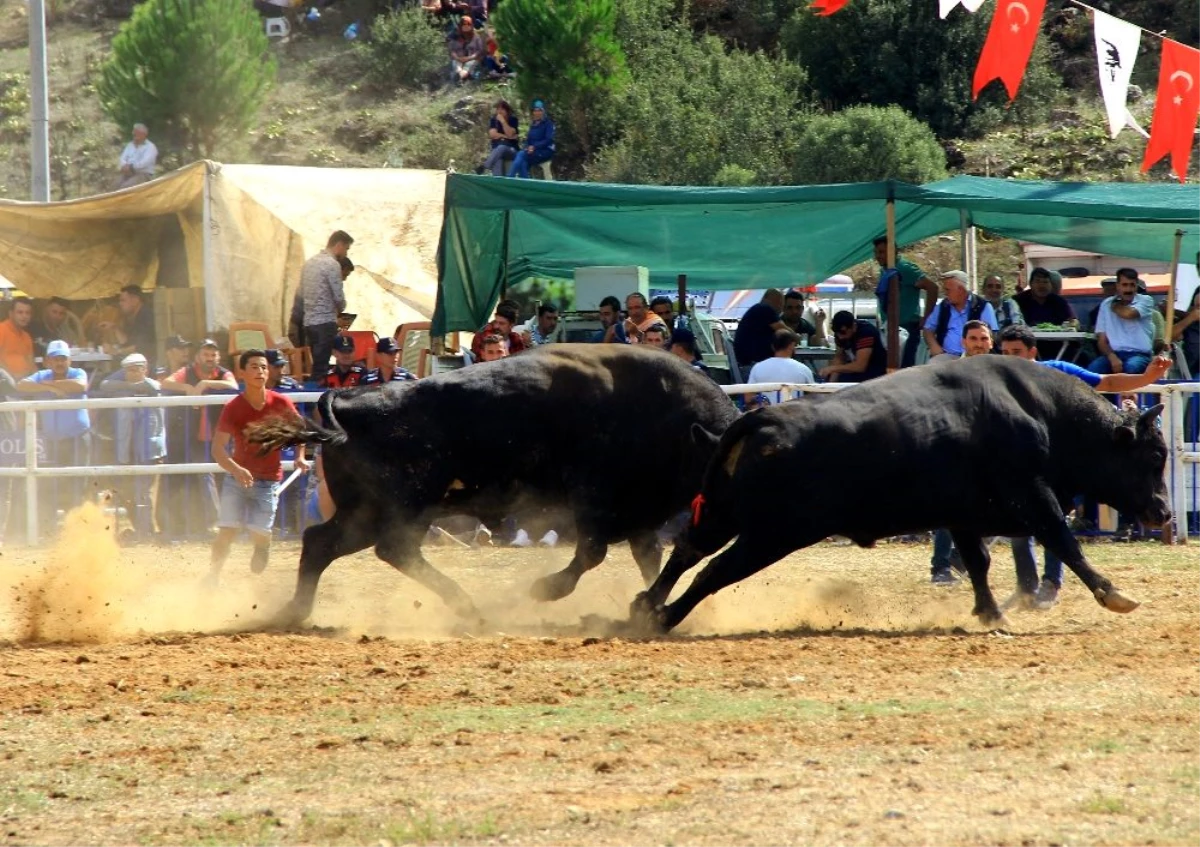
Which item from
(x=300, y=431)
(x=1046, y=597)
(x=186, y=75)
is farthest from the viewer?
(x=186, y=75)

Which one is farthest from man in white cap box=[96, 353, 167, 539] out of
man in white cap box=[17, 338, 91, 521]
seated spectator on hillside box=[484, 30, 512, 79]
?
seated spectator on hillside box=[484, 30, 512, 79]

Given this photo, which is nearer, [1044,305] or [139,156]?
[1044,305]

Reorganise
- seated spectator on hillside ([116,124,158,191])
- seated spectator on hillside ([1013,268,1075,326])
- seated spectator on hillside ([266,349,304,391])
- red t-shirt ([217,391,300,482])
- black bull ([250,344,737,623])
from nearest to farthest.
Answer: black bull ([250,344,737,623]) → red t-shirt ([217,391,300,482]) → seated spectator on hillside ([266,349,304,391]) → seated spectator on hillside ([1013,268,1075,326]) → seated spectator on hillside ([116,124,158,191])

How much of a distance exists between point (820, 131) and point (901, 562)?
20276 millimetres

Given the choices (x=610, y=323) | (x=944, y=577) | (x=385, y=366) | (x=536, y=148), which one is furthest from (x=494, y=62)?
(x=944, y=577)

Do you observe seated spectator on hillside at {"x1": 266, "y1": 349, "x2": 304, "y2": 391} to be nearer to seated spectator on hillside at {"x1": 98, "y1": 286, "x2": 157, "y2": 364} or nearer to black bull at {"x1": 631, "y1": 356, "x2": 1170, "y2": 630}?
seated spectator on hillside at {"x1": 98, "y1": 286, "x2": 157, "y2": 364}

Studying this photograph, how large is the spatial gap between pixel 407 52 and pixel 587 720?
39.7 metres

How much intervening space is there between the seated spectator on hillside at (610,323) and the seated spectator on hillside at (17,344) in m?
5.50

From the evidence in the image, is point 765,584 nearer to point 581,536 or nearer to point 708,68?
point 581,536

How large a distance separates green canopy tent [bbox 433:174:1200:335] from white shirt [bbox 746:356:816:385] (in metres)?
1.49

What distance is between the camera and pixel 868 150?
1225 inches

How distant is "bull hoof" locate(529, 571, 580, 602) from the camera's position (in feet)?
30.6

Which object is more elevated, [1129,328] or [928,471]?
[1129,328]

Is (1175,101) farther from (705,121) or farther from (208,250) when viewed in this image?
(705,121)
